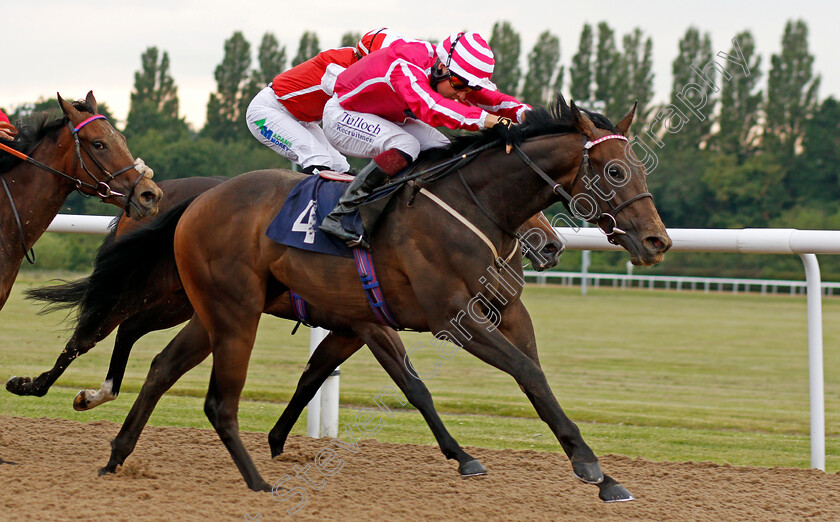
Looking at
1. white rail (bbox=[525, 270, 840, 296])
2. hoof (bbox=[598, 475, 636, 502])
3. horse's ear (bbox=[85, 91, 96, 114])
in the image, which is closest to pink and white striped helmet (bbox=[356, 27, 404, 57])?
horse's ear (bbox=[85, 91, 96, 114])

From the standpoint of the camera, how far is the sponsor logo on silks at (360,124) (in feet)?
13.2

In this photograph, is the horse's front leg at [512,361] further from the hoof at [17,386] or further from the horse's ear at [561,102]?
the hoof at [17,386]

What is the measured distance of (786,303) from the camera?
27.5 m

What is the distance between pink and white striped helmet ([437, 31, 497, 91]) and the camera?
3943 mm

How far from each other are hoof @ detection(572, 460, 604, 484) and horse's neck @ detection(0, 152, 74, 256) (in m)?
2.87

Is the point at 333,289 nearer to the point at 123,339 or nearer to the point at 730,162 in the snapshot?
the point at 123,339

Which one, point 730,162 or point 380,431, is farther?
point 730,162

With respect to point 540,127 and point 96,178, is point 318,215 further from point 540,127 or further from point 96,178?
point 96,178

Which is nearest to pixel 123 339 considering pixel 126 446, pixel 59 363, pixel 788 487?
pixel 59 363

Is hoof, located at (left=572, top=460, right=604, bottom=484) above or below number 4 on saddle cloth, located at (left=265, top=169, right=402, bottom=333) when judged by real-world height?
below

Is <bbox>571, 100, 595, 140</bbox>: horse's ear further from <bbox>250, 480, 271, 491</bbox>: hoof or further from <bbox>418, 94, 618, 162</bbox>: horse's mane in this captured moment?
<bbox>250, 480, 271, 491</bbox>: hoof

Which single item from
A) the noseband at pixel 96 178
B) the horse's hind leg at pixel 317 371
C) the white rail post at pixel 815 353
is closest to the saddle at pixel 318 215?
the horse's hind leg at pixel 317 371

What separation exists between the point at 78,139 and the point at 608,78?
40344 millimetres

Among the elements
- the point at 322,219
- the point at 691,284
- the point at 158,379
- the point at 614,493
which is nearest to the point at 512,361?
the point at 614,493
